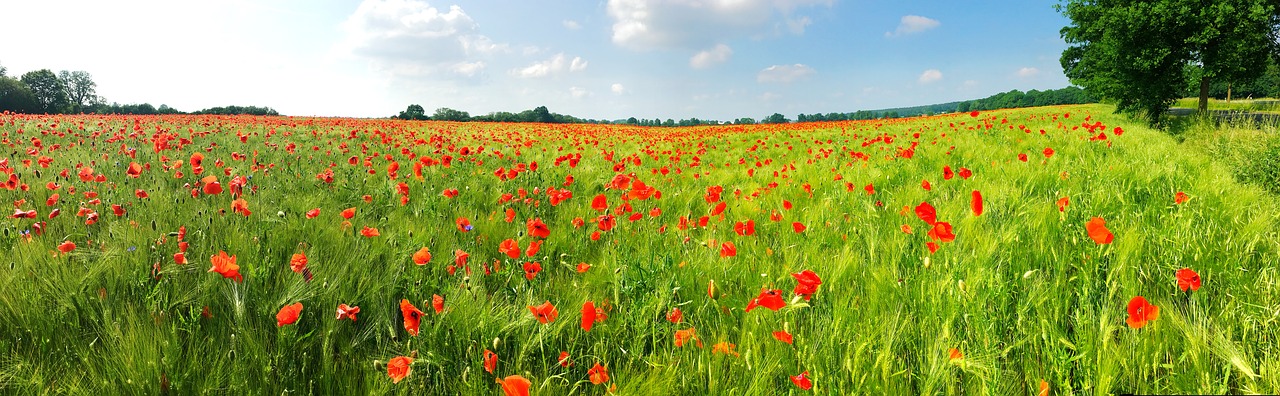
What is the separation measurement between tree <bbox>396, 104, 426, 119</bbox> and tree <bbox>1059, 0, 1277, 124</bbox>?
3687 centimetres

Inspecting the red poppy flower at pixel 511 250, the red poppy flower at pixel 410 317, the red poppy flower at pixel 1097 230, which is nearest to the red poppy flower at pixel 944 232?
the red poppy flower at pixel 1097 230

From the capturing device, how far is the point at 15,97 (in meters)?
36.8

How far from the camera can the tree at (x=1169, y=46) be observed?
13.1 m

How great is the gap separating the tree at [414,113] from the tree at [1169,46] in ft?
121

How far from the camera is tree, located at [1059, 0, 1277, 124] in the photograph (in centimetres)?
1308

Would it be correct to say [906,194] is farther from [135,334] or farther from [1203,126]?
[1203,126]

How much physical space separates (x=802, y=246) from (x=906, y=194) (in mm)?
1808

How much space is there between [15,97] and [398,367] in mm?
59490

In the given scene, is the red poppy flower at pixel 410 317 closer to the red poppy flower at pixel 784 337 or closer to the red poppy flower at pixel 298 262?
the red poppy flower at pixel 298 262

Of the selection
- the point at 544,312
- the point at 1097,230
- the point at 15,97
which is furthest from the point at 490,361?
the point at 15,97

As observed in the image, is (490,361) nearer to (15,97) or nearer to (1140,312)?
(1140,312)

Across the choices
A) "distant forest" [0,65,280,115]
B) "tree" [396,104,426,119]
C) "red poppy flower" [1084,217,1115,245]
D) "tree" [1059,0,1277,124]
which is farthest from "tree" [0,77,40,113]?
"tree" [1059,0,1277,124]

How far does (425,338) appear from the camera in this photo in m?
1.62

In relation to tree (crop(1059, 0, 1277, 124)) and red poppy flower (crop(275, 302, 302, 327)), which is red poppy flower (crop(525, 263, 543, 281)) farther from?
tree (crop(1059, 0, 1277, 124))
